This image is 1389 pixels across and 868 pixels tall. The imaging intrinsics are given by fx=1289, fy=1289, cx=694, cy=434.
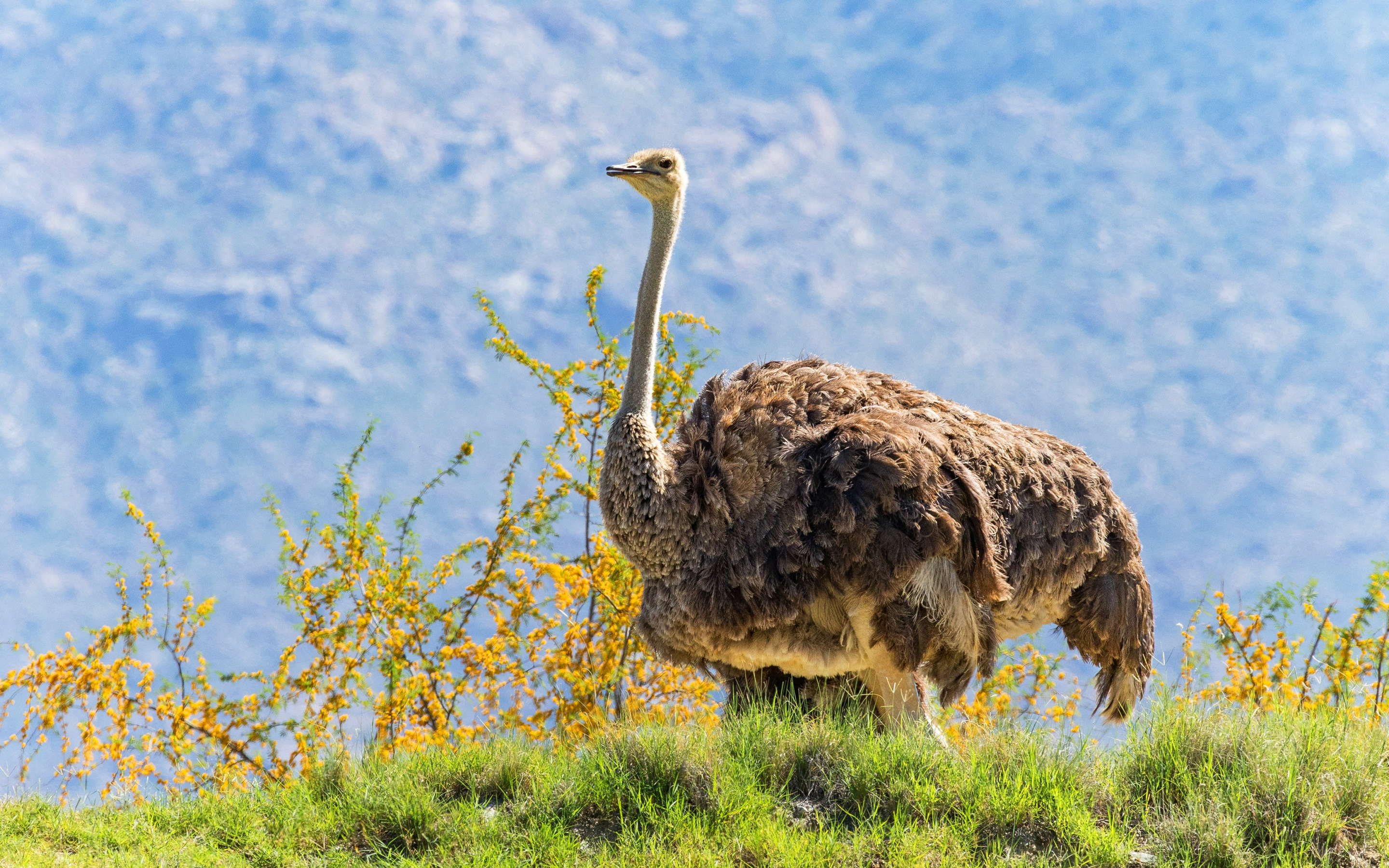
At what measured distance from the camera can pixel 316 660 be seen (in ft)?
28.3

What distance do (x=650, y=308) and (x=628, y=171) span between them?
0.72m

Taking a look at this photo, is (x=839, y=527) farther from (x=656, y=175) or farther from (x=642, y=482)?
(x=656, y=175)

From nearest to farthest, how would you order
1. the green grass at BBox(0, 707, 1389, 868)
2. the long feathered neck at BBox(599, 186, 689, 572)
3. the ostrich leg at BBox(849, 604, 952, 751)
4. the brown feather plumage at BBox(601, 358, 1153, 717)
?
the green grass at BBox(0, 707, 1389, 868) < the brown feather plumage at BBox(601, 358, 1153, 717) < the ostrich leg at BBox(849, 604, 952, 751) < the long feathered neck at BBox(599, 186, 689, 572)

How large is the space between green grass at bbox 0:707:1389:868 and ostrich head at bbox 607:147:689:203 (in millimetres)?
2765

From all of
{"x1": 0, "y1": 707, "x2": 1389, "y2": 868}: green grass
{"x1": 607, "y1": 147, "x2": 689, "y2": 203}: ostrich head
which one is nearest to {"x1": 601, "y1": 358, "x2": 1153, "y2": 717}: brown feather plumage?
{"x1": 0, "y1": 707, "x2": 1389, "y2": 868}: green grass

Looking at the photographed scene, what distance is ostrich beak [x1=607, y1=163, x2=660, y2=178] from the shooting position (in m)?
6.67

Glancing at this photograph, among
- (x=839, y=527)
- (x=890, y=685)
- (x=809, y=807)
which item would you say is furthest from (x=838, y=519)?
(x=809, y=807)

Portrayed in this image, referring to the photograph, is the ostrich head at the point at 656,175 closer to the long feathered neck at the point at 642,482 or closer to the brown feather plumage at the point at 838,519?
the long feathered neck at the point at 642,482

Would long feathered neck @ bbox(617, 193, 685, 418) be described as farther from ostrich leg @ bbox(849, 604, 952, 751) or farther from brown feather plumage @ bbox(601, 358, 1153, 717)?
ostrich leg @ bbox(849, 604, 952, 751)

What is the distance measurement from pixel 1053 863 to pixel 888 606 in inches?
53.4

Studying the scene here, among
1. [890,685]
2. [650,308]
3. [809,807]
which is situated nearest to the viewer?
[809,807]

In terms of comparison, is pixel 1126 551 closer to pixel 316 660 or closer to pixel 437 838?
pixel 437 838

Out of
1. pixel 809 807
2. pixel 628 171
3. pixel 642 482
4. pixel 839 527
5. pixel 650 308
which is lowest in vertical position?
pixel 809 807

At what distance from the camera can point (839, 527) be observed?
589cm
